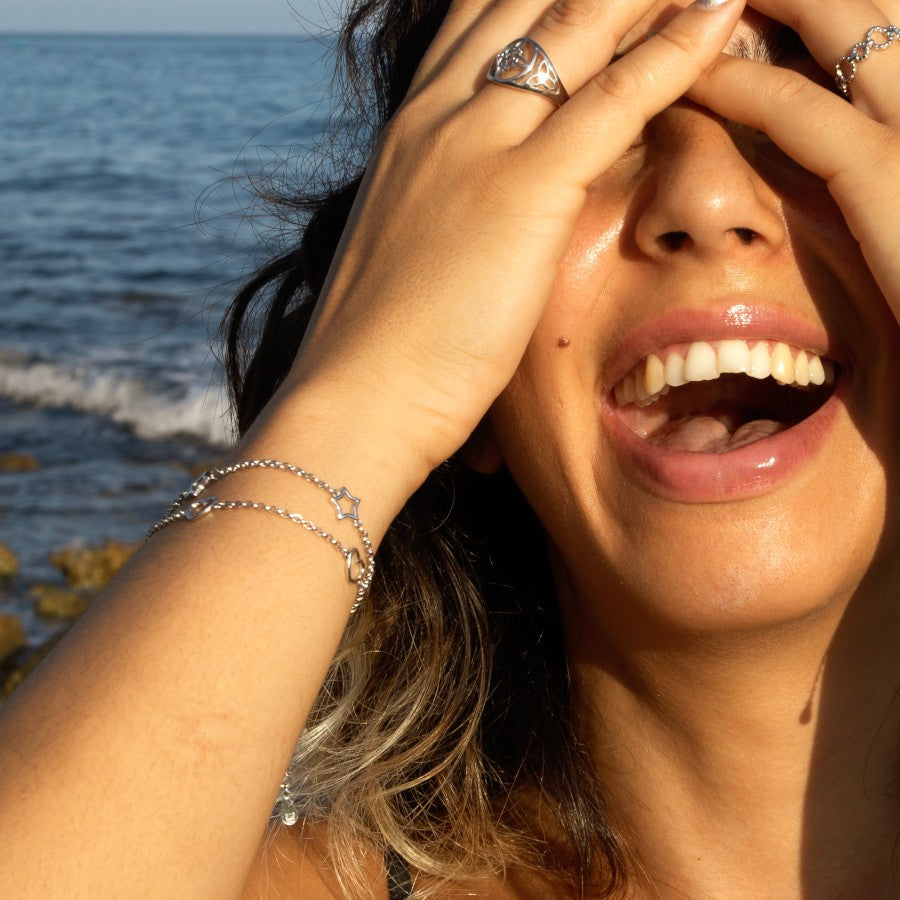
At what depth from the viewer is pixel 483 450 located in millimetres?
2502

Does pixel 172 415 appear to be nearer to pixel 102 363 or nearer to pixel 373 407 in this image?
pixel 102 363

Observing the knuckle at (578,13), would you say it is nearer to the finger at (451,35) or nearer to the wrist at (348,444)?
the finger at (451,35)

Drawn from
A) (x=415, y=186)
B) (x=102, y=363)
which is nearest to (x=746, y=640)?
(x=415, y=186)

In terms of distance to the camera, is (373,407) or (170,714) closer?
(170,714)

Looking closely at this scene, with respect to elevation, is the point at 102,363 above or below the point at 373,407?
below

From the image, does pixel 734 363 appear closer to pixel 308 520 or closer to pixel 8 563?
pixel 308 520

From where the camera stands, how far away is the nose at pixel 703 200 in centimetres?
197

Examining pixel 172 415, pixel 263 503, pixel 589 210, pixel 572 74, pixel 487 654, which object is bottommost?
pixel 172 415

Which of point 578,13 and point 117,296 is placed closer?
point 578,13

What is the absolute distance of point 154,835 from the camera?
4.96 feet

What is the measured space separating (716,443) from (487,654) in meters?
0.75

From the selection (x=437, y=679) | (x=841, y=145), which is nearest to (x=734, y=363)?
(x=841, y=145)

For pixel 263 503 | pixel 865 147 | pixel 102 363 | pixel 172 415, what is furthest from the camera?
pixel 102 363

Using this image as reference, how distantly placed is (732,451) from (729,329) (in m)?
0.21
